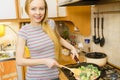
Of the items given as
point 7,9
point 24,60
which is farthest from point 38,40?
point 7,9

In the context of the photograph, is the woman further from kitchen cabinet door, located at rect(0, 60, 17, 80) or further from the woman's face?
kitchen cabinet door, located at rect(0, 60, 17, 80)

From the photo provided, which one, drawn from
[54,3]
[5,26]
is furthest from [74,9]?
[5,26]

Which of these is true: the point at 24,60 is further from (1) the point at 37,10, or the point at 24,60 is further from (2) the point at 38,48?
(1) the point at 37,10

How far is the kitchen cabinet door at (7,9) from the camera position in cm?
200

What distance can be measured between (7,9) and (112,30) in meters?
1.20

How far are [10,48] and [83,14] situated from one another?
42.6 inches

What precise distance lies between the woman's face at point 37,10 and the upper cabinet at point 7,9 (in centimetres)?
95

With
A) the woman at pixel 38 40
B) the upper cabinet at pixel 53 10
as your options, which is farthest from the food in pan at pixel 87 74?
the upper cabinet at pixel 53 10

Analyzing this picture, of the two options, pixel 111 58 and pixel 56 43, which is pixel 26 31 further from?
pixel 111 58

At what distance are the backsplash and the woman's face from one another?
2.32 ft

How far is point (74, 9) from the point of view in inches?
85.7

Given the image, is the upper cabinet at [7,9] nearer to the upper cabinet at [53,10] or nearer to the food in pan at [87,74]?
the upper cabinet at [53,10]

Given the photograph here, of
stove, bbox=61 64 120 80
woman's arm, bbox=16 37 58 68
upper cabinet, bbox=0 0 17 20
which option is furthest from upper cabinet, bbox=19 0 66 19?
woman's arm, bbox=16 37 58 68

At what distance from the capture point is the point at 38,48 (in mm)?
1183
